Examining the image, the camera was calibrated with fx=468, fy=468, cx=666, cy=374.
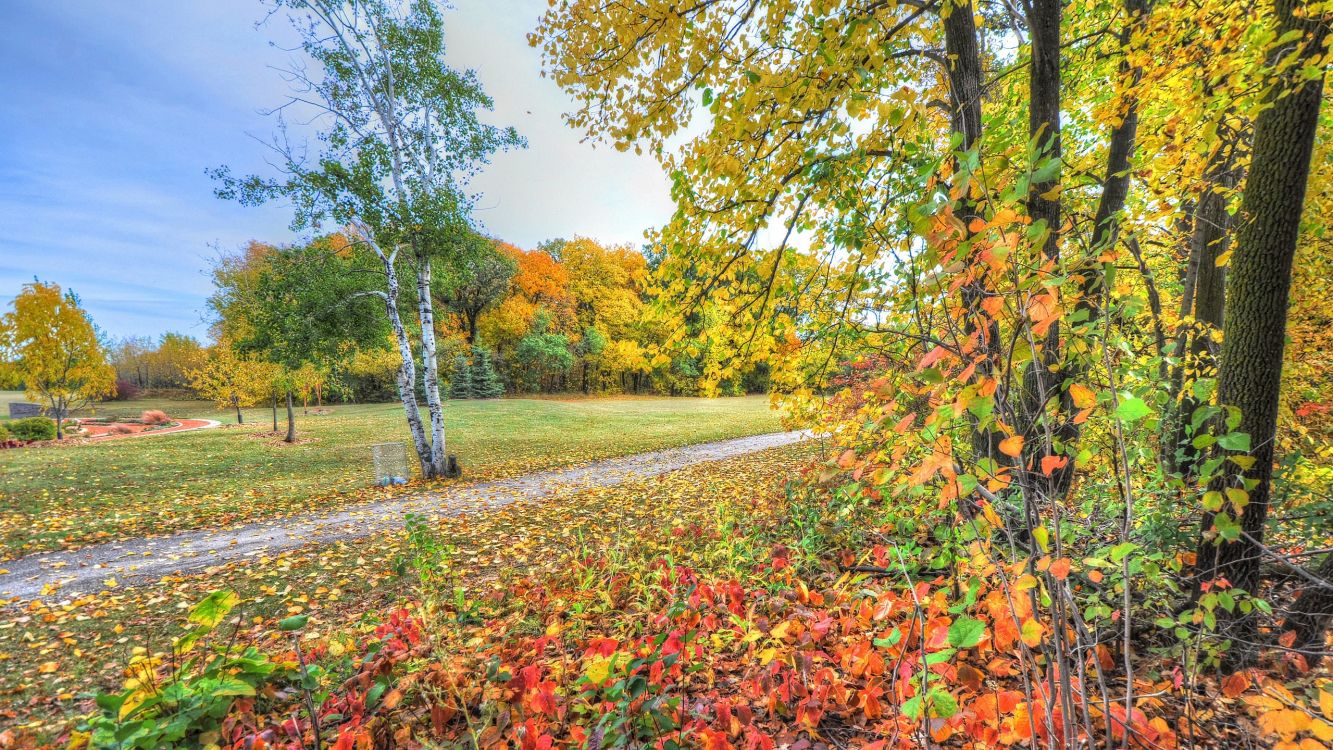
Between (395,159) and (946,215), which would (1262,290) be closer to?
(946,215)

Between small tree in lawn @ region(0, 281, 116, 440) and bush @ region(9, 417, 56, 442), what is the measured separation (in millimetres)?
199

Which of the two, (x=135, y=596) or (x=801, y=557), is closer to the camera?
(x=801, y=557)

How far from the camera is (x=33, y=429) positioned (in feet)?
49.7

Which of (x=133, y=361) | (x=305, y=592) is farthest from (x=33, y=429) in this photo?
(x=133, y=361)

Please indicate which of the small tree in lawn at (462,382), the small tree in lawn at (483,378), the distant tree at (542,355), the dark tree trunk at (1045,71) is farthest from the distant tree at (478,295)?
the dark tree trunk at (1045,71)

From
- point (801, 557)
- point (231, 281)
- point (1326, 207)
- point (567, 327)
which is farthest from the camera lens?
point (567, 327)

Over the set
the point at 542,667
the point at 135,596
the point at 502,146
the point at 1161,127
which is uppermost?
the point at 502,146

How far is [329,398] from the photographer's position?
120ft

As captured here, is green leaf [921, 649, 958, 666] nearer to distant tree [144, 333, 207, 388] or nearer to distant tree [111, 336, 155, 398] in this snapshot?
distant tree [144, 333, 207, 388]

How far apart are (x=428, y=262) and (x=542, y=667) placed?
29.2ft

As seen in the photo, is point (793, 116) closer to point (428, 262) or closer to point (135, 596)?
point (135, 596)

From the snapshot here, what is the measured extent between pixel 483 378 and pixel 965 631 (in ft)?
111

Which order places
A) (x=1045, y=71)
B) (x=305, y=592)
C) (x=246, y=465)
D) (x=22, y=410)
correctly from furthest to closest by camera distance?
(x=22, y=410)
(x=246, y=465)
(x=305, y=592)
(x=1045, y=71)

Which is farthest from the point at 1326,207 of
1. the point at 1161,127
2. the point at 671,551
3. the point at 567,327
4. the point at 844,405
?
the point at 567,327
